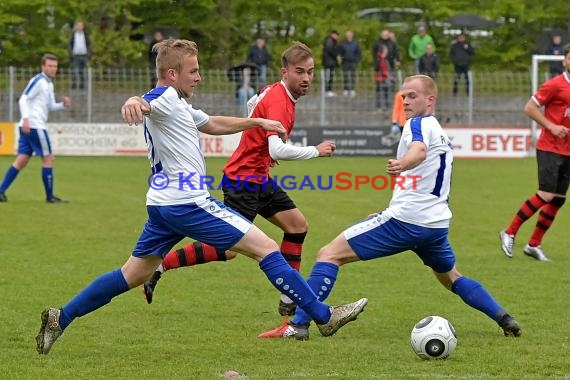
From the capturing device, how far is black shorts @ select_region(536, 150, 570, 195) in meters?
10.7

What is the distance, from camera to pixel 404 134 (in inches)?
267

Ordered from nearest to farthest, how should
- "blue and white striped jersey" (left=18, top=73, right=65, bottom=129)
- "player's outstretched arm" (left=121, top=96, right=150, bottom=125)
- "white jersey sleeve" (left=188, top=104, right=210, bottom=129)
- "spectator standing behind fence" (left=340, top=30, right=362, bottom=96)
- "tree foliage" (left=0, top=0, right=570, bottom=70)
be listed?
"player's outstretched arm" (left=121, top=96, right=150, bottom=125) → "white jersey sleeve" (left=188, top=104, right=210, bottom=129) → "blue and white striped jersey" (left=18, top=73, right=65, bottom=129) → "spectator standing behind fence" (left=340, top=30, right=362, bottom=96) → "tree foliage" (left=0, top=0, right=570, bottom=70)

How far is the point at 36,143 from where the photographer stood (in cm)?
1577

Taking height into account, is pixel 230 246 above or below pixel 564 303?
above

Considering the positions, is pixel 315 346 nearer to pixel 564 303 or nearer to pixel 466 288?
pixel 466 288

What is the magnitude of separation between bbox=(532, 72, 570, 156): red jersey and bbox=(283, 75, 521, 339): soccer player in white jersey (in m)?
4.00

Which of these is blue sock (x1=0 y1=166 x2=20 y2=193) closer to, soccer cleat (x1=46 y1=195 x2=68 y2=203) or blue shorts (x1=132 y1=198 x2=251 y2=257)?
soccer cleat (x1=46 y1=195 x2=68 y2=203)

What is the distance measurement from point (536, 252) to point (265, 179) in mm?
3971

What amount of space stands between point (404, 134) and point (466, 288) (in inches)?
43.7

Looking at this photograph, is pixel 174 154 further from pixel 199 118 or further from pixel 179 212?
pixel 199 118

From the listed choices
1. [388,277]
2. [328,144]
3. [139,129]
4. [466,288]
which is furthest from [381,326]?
[139,129]

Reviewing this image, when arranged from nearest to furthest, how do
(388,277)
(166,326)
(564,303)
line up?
(166,326) < (564,303) < (388,277)

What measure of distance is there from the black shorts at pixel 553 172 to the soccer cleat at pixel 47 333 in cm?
581

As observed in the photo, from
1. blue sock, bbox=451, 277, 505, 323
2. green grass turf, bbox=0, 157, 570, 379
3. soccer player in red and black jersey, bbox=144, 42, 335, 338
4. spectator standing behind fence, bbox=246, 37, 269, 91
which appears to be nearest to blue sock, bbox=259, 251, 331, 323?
green grass turf, bbox=0, 157, 570, 379
